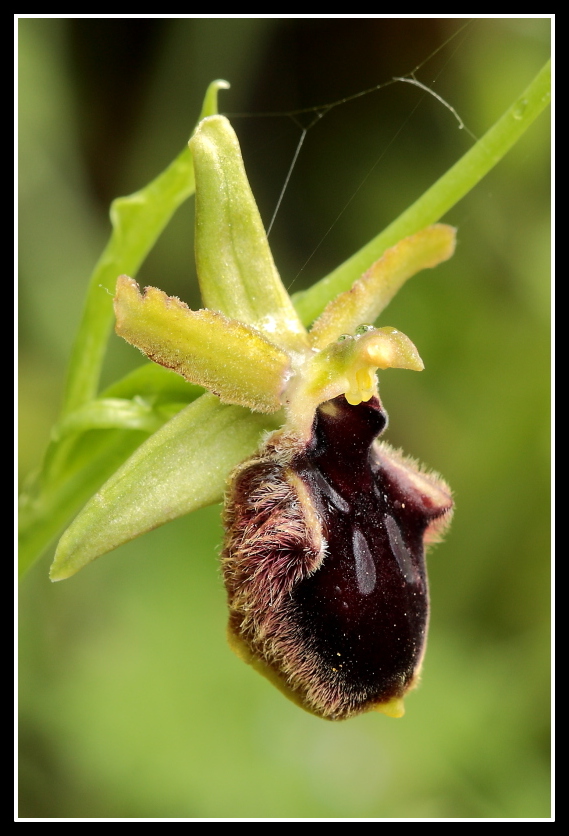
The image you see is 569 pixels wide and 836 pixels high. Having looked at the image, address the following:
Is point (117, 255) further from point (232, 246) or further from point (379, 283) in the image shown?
point (379, 283)

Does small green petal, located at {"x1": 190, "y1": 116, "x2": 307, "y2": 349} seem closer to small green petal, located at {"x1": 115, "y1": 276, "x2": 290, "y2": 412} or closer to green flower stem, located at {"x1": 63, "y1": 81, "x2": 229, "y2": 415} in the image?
small green petal, located at {"x1": 115, "y1": 276, "x2": 290, "y2": 412}

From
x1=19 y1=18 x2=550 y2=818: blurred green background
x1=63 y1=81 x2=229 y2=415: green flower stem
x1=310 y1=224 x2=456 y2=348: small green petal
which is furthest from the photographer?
x1=19 y1=18 x2=550 y2=818: blurred green background

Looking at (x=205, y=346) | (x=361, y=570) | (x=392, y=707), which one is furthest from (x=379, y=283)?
(x=392, y=707)

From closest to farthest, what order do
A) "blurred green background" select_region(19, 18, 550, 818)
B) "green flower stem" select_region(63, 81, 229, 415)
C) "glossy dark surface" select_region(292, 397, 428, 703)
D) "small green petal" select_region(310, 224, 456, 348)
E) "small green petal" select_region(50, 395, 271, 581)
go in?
"small green petal" select_region(50, 395, 271, 581) < "glossy dark surface" select_region(292, 397, 428, 703) < "small green petal" select_region(310, 224, 456, 348) < "green flower stem" select_region(63, 81, 229, 415) < "blurred green background" select_region(19, 18, 550, 818)

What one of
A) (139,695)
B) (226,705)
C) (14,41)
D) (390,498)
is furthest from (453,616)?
(14,41)

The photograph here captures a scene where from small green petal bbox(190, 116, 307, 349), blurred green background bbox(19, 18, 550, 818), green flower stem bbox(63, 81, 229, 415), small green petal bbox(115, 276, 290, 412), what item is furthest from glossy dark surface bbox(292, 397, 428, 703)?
blurred green background bbox(19, 18, 550, 818)

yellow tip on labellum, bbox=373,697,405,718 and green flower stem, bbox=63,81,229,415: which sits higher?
green flower stem, bbox=63,81,229,415
